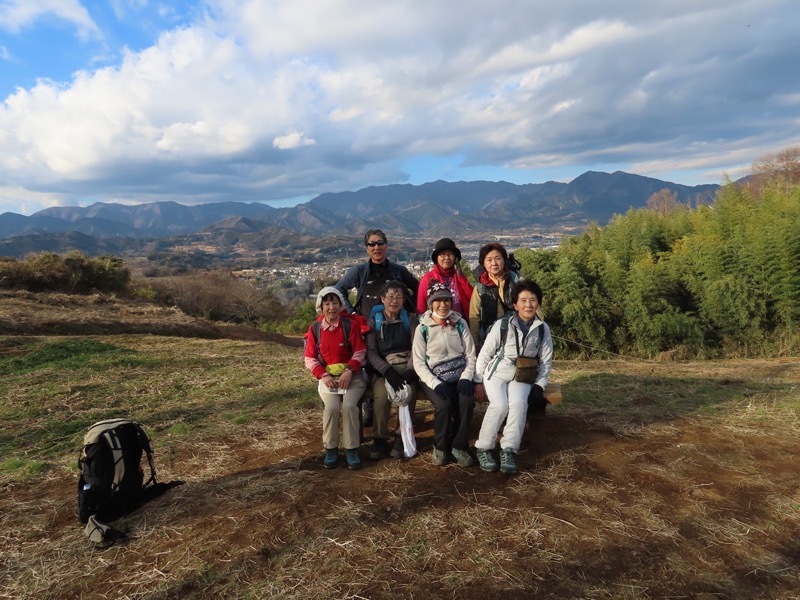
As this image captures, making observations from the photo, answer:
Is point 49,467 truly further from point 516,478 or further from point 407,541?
point 516,478

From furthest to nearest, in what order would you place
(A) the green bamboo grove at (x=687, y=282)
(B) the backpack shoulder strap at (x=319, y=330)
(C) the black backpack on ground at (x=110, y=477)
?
(A) the green bamboo grove at (x=687, y=282) → (B) the backpack shoulder strap at (x=319, y=330) → (C) the black backpack on ground at (x=110, y=477)

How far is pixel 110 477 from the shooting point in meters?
2.71

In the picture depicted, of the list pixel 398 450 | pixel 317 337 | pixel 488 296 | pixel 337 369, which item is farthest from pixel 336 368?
pixel 488 296

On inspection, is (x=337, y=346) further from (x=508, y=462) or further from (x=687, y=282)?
(x=687, y=282)

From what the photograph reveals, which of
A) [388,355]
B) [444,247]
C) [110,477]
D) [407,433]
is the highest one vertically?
[444,247]

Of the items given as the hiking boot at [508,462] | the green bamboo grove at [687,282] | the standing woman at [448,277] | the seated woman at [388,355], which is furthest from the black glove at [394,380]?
the green bamboo grove at [687,282]

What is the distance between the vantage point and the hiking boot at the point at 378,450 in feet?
11.4

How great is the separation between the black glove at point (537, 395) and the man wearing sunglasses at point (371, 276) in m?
1.30

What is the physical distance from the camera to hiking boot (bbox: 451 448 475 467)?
3273 millimetres

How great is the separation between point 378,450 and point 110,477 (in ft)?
5.85

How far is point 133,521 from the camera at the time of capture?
275 cm

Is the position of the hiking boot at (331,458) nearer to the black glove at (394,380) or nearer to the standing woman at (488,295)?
the black glove at (394,380)

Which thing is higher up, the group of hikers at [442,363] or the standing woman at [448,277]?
the standing woman at [448,277]

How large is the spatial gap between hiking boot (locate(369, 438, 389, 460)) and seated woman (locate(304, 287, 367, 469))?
166 mm
